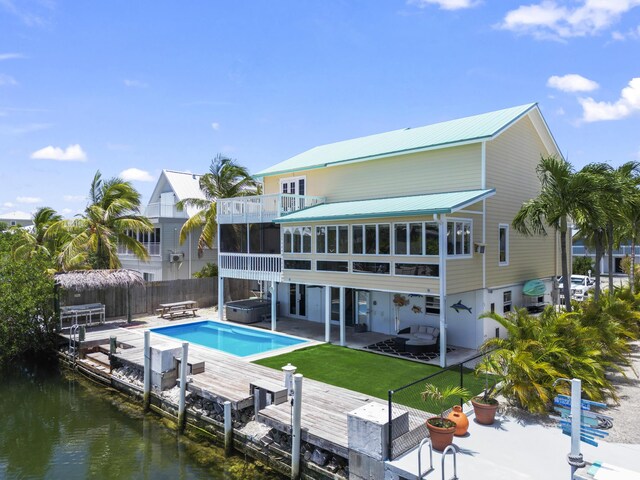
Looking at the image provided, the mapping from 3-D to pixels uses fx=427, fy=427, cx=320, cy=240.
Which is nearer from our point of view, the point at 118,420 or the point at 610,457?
the point at 610,457

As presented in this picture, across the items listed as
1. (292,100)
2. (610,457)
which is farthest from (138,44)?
(610,457)

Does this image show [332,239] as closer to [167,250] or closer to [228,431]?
[228,431]

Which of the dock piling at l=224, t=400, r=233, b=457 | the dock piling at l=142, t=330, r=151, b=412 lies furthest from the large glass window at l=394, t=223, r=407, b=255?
the dock piling at l=142, t=330, r=151, b=412

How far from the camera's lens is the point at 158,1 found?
46.5ft

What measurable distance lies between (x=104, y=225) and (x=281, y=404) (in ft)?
53.3

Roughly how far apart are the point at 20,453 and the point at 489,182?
17039 mm

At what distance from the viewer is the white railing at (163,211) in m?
29.8

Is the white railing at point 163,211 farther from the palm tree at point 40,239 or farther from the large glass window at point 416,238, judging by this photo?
the large glass window at point 416,238

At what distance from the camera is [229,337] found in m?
19.5

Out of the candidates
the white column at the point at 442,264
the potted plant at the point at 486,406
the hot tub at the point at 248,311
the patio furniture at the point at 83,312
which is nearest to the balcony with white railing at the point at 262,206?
the hot tub at the point at 248,311

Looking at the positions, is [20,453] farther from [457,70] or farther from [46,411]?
[457,70]

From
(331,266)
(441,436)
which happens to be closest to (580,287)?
(331,266)

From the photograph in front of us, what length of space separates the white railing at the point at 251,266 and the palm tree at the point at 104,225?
15.0ft

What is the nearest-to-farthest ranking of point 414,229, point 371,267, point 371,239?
point 414,229 → point 371,267 → point 371,239
